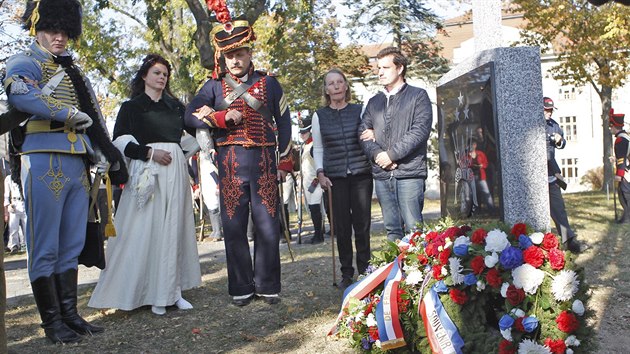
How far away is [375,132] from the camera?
6.17 meters

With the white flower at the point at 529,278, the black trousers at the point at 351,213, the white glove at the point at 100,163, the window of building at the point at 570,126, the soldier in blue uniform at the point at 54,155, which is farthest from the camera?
the window of building at the point at 570,126

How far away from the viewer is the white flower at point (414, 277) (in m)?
4.27

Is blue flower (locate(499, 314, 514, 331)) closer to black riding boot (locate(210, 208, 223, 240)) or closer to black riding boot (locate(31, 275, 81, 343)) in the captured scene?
black riding boot (locate(31, 275, 81, 343))

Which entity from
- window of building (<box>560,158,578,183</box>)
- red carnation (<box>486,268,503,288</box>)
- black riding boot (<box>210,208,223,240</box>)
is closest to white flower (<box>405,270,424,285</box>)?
red carnation (<box>486,268,503,288</box>)

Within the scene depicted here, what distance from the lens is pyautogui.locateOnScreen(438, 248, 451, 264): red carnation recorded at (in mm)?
4102

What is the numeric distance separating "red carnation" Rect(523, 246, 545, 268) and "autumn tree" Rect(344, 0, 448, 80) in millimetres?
24318

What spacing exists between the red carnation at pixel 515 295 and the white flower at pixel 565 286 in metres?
0.17

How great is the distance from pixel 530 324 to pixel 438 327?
1.62 ft

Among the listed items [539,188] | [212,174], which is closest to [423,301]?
[539,188]

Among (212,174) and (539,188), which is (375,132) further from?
(212,174)

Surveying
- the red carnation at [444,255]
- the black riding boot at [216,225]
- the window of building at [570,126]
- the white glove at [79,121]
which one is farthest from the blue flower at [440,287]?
the window of building at [570,126]

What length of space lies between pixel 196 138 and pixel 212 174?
668 cm

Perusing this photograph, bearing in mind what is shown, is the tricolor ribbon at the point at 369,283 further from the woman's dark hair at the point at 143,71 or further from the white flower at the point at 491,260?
the woman's dark hair at the point at 143,71

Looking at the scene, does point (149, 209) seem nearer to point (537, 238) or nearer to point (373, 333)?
point (373, 333)
